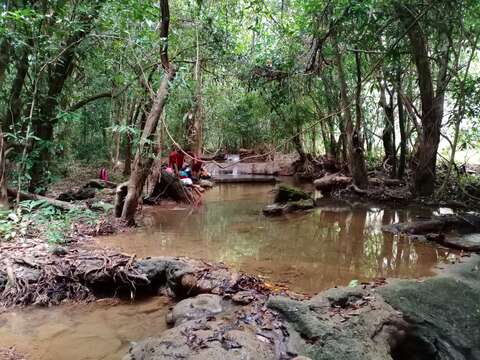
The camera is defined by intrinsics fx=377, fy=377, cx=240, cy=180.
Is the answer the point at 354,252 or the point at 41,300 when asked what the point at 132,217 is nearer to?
the point at 41,300

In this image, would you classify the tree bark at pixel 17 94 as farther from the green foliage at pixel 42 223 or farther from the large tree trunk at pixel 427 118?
Answer: the large tree trunk at pixel 427 118

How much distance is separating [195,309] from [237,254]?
7.23 feet

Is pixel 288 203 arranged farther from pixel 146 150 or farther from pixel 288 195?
pixel 146 150

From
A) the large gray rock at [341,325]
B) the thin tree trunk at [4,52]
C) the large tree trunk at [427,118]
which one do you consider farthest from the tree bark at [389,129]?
the thin tree trunk at [4,52]

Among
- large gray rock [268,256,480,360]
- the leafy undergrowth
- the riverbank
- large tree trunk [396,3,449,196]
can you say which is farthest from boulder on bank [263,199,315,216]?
large gray rock [268,256,480,360]

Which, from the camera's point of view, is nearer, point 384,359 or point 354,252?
point 384,359

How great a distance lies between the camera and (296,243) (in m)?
6.53

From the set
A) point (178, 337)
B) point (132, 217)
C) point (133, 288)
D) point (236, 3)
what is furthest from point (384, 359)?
point (236, 3)

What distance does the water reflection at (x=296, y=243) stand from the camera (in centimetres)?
511

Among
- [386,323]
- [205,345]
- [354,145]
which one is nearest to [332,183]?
[354,145]

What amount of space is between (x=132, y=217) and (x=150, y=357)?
4.80 meters

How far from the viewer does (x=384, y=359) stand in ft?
9.37

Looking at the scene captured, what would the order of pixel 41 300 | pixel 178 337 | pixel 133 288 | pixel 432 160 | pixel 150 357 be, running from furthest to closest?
1. pixel 432 160
2. pixel 133 288
3. pixel 41 300
4. pixel 178 337
5. pixel 150 357

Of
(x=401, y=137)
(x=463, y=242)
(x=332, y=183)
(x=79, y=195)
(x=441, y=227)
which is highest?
(x=401, y=137)
